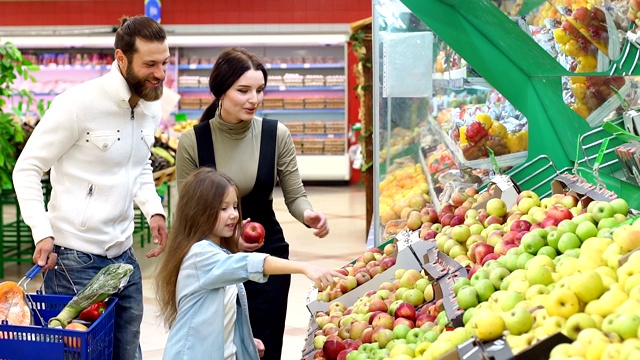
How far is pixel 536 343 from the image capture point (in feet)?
5.72

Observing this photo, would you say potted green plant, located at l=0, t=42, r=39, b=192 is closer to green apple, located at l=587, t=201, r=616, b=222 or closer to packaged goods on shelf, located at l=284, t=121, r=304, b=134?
green apple, located at l=587, t=201, r=616, b=222

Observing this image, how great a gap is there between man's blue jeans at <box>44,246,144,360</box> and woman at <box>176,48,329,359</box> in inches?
16.6

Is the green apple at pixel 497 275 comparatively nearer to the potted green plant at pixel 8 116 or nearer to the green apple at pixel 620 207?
the green apple at pixel 620 207

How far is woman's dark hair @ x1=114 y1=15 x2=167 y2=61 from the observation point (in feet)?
10.4

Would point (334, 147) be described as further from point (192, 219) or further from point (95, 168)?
point (192, 219)

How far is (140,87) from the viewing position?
10.7ft

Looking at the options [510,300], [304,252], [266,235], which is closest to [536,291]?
[510,300]

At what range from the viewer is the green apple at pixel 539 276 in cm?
230

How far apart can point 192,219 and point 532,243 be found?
1018 mm

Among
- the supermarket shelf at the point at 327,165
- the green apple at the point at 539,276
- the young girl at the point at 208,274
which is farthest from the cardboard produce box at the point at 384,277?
the supermarket shelf at the point at 327,165

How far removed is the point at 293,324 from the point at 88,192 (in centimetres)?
304

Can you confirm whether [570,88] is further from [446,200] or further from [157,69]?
[157,69]

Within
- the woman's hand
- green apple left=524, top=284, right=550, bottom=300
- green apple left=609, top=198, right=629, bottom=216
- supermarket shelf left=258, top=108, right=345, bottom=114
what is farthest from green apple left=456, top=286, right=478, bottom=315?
supermarket shelf left=258, top=108, right=345, bottom=114

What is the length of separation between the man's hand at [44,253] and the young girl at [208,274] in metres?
0.44
